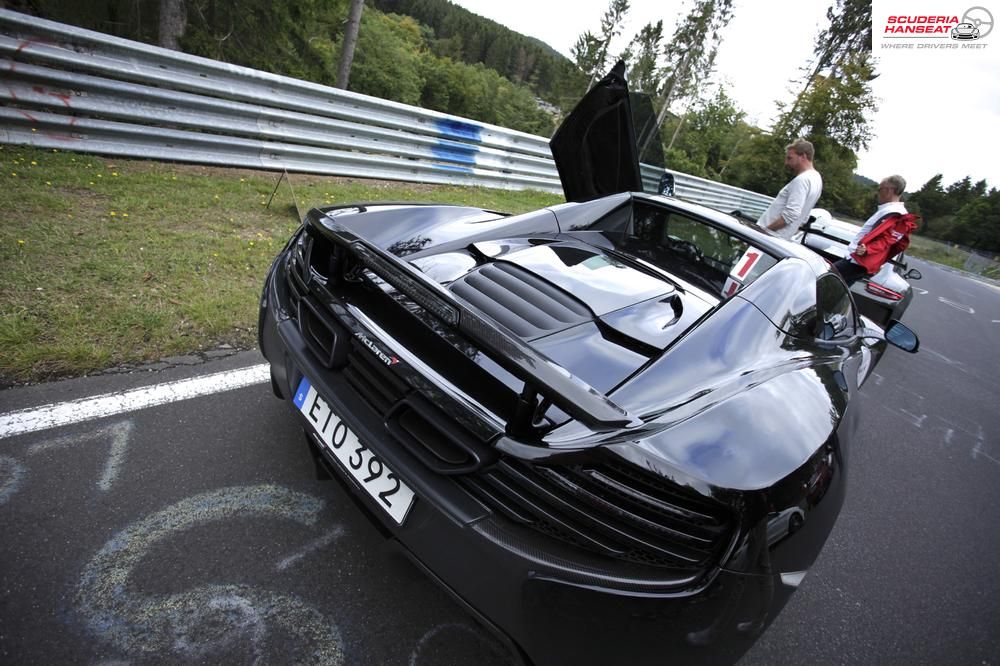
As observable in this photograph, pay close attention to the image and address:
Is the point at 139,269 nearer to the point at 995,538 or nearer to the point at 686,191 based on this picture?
the point at 995,538

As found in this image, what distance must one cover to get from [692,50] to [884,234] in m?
39.2

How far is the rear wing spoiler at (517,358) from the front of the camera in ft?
3.01

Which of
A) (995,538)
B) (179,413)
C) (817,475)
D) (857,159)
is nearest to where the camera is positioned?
(817,475)

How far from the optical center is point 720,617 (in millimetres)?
1006

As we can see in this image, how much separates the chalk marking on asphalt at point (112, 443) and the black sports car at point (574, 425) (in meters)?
0.64

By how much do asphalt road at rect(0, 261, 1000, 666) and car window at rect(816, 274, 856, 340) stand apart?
972 mm

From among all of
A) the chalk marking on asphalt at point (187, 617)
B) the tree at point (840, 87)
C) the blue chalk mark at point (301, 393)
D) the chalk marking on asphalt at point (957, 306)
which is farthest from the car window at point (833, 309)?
the tree at point (840, 87)

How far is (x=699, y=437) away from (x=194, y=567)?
145 cm

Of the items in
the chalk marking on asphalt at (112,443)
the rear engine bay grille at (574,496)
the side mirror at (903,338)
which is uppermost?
the side mirror at (903,338)

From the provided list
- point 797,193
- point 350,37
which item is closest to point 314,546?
point 797,193

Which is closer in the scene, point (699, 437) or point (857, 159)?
point (699, 437)

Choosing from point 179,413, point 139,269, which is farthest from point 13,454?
point 139,269

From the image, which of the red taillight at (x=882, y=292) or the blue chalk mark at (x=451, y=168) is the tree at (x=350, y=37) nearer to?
the blue chalk mark at (x=451, y=168)

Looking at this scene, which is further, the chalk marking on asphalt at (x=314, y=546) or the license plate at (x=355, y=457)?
the chalk marking on asphalt at (x=314, y=546)
